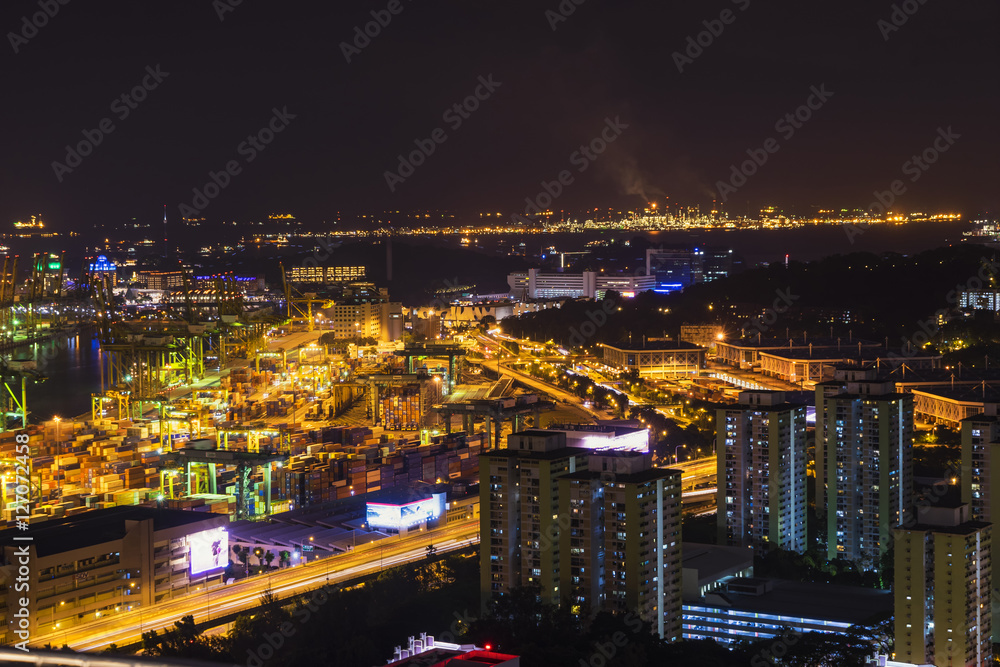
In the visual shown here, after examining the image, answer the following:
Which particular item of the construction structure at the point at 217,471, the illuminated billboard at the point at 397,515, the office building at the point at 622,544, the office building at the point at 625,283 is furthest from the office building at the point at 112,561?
the office building at the point at 625,283

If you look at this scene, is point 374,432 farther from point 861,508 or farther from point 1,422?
point 861,508

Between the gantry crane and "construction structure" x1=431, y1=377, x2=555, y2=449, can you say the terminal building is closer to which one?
"construction structure" x1=431, y1=377, x2=555, y2=449

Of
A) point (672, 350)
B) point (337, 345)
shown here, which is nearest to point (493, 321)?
point (337, 345)

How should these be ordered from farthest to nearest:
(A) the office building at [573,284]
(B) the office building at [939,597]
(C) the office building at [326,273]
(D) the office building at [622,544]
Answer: (C) the office building at [326,273]
(A) the office building at [573,284]
(D) the office building at [622,544]
(B) the office building at [939,597]

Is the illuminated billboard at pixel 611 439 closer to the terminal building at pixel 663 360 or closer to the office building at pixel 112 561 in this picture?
the office building at pixel 112 561

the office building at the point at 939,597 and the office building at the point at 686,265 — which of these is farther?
the office building at the point at 686,265

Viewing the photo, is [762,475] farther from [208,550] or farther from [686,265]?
[686,265]

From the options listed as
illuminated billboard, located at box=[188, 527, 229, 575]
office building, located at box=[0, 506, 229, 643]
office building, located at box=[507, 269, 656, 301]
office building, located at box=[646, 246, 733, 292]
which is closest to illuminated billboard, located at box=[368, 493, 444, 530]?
office building, located at box=[0, 506, 229, 643]
